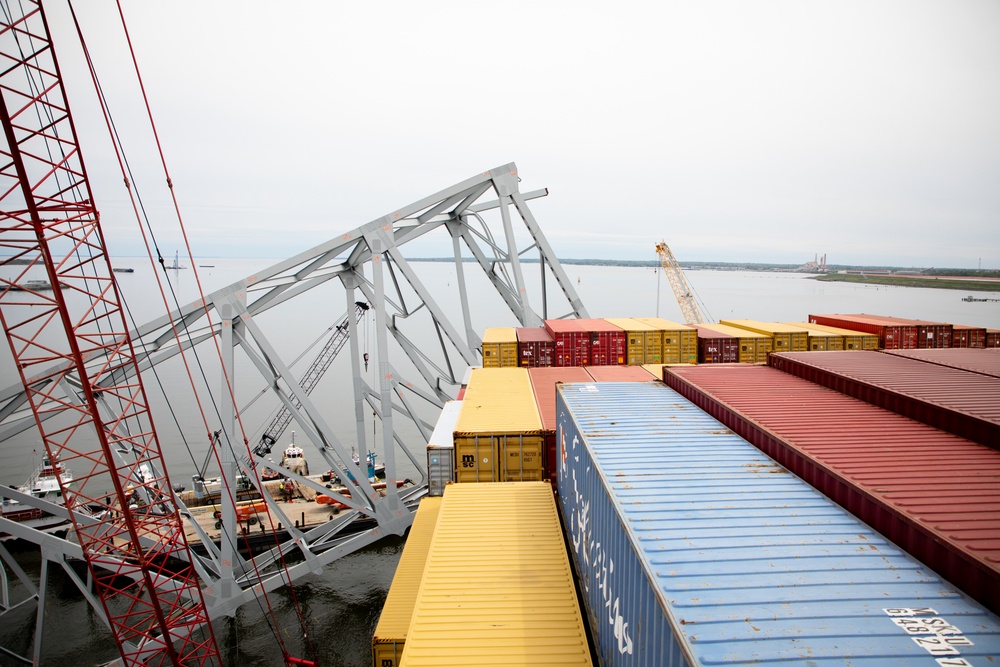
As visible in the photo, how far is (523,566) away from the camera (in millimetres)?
9078

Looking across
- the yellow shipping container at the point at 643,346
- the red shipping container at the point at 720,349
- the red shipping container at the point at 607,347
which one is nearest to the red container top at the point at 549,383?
the red shipping container at the point at 607,347

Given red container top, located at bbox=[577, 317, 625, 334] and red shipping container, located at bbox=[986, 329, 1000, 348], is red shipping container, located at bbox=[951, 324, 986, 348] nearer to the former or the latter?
red shipping container, located at bbox=[986, 329, 1000, 348]

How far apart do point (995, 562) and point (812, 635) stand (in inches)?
69.7

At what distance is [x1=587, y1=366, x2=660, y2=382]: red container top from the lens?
58.7 ft

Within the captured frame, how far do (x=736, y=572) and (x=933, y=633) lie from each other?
1557 millimetres

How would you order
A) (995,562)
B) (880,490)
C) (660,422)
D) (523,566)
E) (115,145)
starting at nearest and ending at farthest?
1. (995,562)
2. (880,490)
3. (523,566)
4. (660,422)
5. (115,145)

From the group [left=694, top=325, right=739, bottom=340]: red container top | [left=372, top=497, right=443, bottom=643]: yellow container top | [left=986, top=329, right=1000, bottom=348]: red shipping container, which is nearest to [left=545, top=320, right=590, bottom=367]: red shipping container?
[left=694, top=325, right=739, bottom=340]: red container top

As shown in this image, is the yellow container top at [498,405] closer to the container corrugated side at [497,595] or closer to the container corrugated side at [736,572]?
the container corrugated side at [497,595]

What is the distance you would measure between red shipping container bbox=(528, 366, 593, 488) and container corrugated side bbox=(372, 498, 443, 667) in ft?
11.2

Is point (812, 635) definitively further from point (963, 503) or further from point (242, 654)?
point (242, 654)

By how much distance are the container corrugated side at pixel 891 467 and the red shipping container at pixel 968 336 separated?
63.6ft

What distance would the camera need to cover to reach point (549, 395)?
16.8m

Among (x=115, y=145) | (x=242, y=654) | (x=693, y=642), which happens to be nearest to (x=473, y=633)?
(x=693, y=642)

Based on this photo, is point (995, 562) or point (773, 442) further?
point (773, 442)
